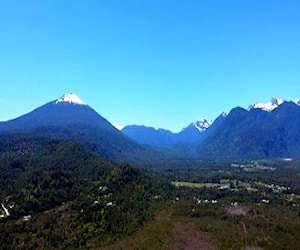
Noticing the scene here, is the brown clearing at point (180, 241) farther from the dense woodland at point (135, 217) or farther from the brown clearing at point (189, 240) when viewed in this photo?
the dense woodland at point (135, 217)

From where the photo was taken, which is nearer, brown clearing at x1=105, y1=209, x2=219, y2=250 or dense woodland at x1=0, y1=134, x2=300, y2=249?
brown clearing at x1=105, y1=209, x2=219, y2=250

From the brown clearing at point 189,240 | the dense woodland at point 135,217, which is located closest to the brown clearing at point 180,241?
the brown clearing at point 189,240

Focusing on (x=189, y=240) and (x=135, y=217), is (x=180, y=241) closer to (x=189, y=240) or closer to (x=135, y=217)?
(x=189, y=240)

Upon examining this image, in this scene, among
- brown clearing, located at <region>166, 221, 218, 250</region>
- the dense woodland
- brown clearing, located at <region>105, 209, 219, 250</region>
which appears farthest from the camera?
the dense woodland

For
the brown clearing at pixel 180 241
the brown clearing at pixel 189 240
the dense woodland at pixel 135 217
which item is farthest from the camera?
the dense woodland at pixel 135 217

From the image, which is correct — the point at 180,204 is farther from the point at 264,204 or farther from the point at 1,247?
the point at 1,247

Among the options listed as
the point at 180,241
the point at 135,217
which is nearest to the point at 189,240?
the point at 180,241

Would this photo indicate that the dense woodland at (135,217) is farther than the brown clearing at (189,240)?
Yes

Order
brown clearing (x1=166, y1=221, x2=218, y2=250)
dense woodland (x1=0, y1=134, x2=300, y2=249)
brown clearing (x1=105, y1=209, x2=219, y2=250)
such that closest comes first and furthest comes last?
brown clearing (x1=105, y1=209, x2=219, y2=250) → brown clearing (x1=166, y1=221, x2=218, y2=250) → dense woodland (x1=0, y1=134, x2=300, y2=249)

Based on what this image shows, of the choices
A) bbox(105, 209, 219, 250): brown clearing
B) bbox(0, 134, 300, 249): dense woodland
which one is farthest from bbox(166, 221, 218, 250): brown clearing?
bbox(0, 134, 300, 249): dense woodland

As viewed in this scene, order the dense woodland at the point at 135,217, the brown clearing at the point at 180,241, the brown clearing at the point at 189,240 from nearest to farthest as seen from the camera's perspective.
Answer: the brown clearing at the point at 180,241 < the brown clearing at the point at 189,240 < the dense woodland at the point at 135,217

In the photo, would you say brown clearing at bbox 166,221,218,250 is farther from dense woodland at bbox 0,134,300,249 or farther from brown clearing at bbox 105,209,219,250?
→ dense woodland at bbox 0,134,300,249
